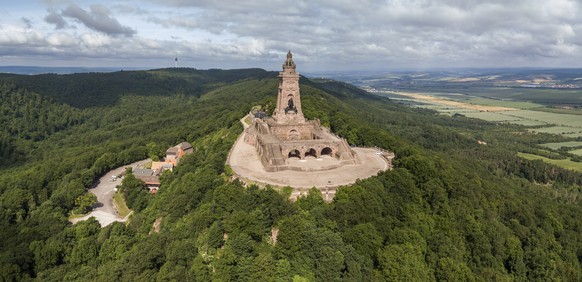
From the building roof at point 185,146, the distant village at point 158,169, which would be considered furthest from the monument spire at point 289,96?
the building roof at point 185,146

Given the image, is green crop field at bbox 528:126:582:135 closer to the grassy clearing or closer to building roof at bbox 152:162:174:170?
building roof at bbox 152:162:174:170

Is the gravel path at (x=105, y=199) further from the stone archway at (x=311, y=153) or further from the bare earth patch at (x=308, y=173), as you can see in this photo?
the stone archway at (x=311, y=153)

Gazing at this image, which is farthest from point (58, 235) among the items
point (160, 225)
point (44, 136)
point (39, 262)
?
point (44, 136)

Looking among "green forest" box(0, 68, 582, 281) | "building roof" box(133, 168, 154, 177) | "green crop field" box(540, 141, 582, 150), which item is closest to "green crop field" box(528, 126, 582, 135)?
"green crop field" box(540, 141, 582, 150)

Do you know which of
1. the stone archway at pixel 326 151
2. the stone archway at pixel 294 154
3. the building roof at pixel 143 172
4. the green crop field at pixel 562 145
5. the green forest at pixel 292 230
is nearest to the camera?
the green forest at pixel 292 230

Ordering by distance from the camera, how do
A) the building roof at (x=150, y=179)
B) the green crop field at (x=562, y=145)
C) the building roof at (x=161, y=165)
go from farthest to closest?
the green crop field at (x=562, y=145) → the building roof at (x=161, y=165) → the building roof at (x=150, y=179)

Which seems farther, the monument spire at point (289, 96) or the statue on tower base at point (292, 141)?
the monument spire at point (289, 96)

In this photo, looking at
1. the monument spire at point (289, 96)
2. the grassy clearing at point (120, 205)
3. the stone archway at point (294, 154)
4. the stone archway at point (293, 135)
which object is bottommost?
the grassy clearing at point (120, 205)
